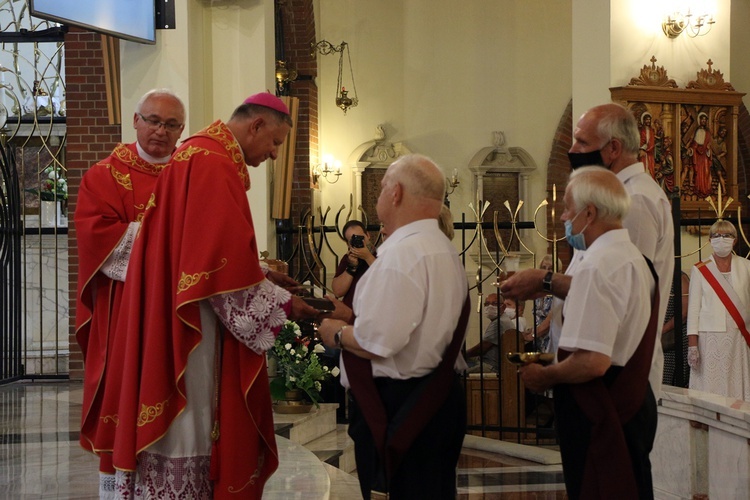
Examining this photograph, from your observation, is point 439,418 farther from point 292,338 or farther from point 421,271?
point 292,338

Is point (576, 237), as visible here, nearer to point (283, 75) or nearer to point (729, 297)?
point (729, 297)

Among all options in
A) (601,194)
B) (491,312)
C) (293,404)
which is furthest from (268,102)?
(491,312)

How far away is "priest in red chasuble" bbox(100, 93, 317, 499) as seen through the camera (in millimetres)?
3242

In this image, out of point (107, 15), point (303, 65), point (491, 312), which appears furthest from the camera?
point (303, 65)

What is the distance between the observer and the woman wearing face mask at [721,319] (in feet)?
24.0

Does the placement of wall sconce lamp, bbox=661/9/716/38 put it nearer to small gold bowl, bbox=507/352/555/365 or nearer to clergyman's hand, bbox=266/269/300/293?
clergyman's hand, bbox=266/269/300/293

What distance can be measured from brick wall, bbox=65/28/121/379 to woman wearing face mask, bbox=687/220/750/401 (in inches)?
213

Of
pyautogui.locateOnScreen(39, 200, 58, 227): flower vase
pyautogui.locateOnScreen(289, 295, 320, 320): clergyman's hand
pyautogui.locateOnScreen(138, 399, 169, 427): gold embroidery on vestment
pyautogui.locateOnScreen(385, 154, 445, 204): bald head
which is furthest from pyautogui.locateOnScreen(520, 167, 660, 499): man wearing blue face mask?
pyautogui.locateOnScreen(39, 200, 58, 227): flower vase

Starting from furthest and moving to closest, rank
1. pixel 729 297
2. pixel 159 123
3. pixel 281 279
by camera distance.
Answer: pixel 729 297
pixel 159 123
pixel 281 279

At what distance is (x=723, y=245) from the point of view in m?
7.35

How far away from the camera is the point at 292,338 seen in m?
6.89

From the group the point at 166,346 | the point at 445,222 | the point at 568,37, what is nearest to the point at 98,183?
the point at 166,346

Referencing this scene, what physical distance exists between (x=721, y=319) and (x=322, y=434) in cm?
317

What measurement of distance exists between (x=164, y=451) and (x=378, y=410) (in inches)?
29.8
